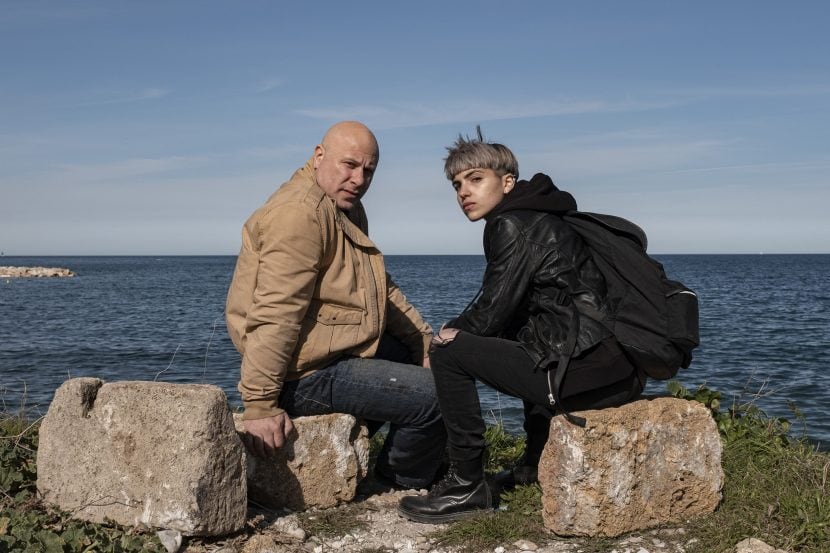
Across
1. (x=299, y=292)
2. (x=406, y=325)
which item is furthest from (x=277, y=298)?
(x=406, y=325)

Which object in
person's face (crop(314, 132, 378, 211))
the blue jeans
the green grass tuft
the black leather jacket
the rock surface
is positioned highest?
person's face (crop(314, 132, 378, 211))

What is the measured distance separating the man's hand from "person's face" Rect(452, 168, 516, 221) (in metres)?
1.65

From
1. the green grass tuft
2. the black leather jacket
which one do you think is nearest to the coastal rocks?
the green grass tuft

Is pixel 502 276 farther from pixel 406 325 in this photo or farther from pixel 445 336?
pixel 406 325

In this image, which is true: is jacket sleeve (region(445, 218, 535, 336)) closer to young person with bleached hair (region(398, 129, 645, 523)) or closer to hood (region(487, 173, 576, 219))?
young person with bleached hair (region(398, 129, 645, 523))

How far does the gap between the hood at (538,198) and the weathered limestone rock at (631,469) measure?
115cm

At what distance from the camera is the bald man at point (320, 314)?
14.2 feet

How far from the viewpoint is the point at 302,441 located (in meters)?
4.68

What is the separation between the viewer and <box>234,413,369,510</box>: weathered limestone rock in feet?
15.3

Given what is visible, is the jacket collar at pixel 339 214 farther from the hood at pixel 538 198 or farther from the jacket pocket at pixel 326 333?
the hood at pixel 538 198

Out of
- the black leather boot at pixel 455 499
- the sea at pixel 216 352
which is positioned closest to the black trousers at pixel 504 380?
the black leather boot at pixel 455 499

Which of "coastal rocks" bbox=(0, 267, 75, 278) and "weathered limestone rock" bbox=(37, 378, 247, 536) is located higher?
"weathered limestone rock" bbox=(37, 378, 247, 536)

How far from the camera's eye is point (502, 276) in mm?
4160

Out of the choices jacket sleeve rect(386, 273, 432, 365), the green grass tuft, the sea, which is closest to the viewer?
the green grass tuft
